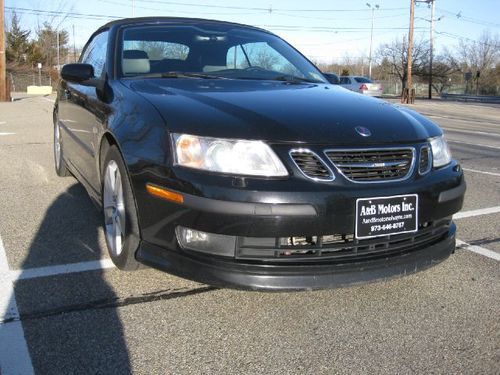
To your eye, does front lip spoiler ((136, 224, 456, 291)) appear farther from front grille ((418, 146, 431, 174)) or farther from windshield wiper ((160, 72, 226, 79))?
windshield wiper ((160, 72, 226, 79))

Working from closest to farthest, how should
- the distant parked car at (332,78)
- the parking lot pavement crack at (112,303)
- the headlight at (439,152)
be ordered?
the parking lot pavement crack at (112,303)
the headlight at (439,152)
the distant parked car at (332,78)

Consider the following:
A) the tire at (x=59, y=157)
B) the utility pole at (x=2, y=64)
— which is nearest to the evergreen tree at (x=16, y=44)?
the utility pole at (x=2, y=64)

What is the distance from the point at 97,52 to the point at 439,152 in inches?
119

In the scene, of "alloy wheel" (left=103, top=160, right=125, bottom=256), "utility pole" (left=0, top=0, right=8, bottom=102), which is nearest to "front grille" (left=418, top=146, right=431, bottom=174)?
"alloy wheel" (left=103, top=160, right=125, bottom=256)

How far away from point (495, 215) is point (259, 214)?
3372 mm

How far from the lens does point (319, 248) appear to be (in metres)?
2.60

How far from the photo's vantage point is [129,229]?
2949 millimetres

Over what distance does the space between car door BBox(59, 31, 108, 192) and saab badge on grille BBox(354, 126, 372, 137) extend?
5.53ft

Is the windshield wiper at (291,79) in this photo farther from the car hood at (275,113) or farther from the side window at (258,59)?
the car hood at (275,113)

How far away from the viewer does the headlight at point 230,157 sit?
255 centimetres

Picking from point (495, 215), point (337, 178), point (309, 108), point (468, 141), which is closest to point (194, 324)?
point (337, 178)

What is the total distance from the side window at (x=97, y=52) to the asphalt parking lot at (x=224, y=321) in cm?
135

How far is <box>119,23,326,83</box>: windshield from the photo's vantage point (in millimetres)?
3766

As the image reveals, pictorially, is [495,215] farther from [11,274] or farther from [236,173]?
[11,274]
